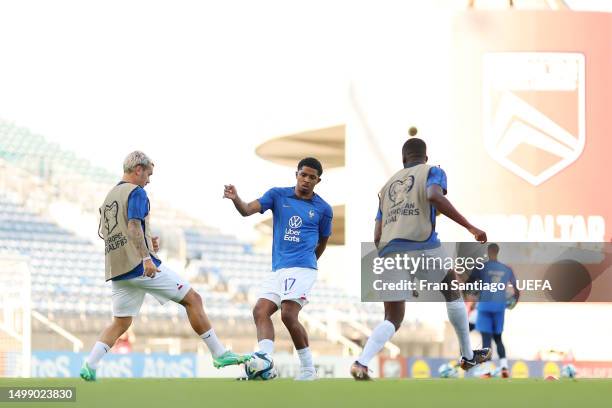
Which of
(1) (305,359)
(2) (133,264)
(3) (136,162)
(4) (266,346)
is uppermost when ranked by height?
(3) (136,162)

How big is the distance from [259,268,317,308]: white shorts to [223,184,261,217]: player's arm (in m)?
0.60

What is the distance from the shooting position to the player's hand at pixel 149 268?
948 centimetres

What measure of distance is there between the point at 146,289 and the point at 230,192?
1046mm

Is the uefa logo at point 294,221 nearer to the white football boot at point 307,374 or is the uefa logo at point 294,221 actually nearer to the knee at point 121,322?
the white football boot at point 307,374

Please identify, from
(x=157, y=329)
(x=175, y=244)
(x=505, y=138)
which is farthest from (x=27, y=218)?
(x=505, y=138)

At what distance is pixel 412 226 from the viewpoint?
9.96 metres

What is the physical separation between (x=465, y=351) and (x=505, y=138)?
82.0 feet

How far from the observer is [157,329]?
114ft

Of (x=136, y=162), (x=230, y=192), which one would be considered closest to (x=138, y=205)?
(x=136, y=162)

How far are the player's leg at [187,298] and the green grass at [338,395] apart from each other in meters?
0.28

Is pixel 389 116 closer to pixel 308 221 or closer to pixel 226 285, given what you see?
pixel 226 285

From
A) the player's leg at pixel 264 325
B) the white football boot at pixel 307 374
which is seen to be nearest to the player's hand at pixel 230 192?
the player's leg at pixel 264 325

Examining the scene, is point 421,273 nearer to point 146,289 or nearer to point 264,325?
point 264,325

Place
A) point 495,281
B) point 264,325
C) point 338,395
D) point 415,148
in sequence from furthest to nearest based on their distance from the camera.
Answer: point 495,281, point 264,325, point 415,148, point 338,395
